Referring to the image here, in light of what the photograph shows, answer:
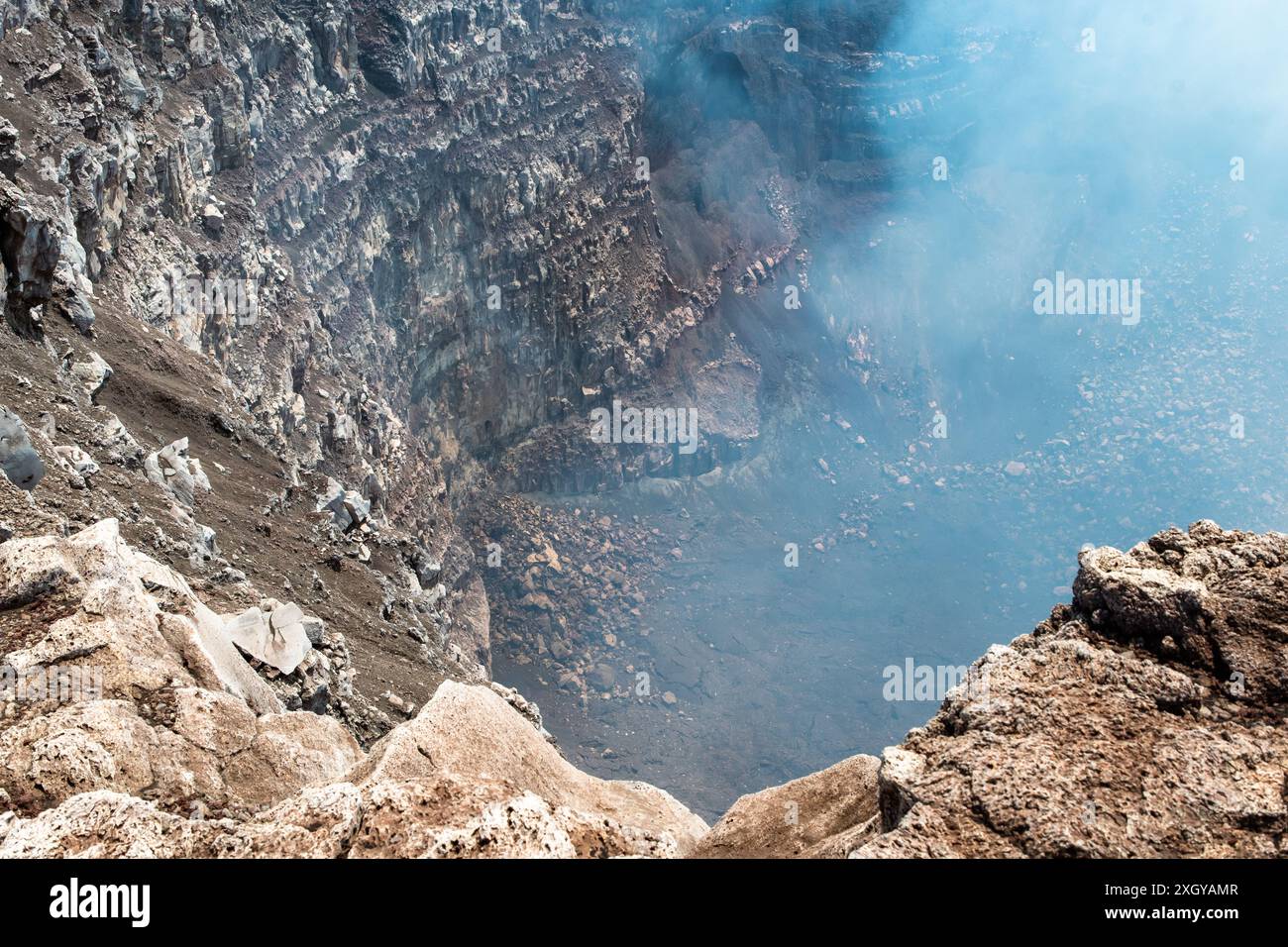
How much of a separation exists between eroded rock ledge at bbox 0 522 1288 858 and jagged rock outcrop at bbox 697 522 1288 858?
2 centimetres

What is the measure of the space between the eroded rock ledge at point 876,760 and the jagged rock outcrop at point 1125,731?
0.7 inches

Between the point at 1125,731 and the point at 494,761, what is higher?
the point at 1125,731

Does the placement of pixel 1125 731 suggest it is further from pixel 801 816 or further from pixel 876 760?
pixel 801 816

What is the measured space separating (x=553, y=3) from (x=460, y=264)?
Answer: 20.5 m

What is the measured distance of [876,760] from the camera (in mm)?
11500

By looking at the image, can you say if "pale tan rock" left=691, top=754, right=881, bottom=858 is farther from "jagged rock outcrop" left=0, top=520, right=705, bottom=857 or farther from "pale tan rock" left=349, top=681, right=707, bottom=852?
"jagged rock outcrop" left=0, top=520, right=705, bottom=857

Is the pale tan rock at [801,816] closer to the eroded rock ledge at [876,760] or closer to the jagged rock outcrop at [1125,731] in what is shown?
the eroded rock ledge at [876,760]

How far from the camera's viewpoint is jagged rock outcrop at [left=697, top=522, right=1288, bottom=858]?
23.6 feet

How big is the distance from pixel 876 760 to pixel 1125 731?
12.7 feet

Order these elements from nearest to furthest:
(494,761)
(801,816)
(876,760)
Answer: (494,761) < (801,816) < (876,760)

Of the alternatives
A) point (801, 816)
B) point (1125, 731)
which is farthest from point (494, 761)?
point (1125, 731)

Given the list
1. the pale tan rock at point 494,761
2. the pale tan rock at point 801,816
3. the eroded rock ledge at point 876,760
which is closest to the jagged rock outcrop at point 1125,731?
the eroded rock ledge at point 876,760

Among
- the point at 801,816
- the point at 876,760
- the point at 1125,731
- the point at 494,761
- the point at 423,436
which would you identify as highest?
the point at 423,436
